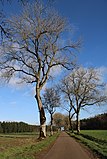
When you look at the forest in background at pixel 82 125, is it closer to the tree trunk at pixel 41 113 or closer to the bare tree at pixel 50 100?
the bare tree at pixel 50 100

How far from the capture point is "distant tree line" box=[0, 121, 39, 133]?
4791 inches

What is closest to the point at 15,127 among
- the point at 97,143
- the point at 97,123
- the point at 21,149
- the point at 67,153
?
the point at 97,123

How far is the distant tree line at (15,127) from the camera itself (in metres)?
122

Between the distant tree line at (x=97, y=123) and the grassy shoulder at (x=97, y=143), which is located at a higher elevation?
the distant tree line at (x=97, y=123)

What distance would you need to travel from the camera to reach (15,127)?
130625 mm

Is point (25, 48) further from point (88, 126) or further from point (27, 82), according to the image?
point (88, 126)

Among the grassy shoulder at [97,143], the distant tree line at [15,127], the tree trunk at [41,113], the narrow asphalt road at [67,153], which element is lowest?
the narrow asphalt road at [67,153]

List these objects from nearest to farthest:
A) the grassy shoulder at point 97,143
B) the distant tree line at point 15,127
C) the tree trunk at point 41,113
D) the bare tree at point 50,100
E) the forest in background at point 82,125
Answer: the grassy shoulder at point 97,143 → the tree trunk at point 41,113 → the bare tree at point 50,100 → the forest in background at point 82,125 → the distant tree line at point 15,127

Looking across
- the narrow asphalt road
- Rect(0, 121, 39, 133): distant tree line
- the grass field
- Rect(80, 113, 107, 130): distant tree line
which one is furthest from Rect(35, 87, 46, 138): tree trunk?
Rect(0, 121, 39, 133): distant tree line

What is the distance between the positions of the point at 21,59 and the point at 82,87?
31.1 meters

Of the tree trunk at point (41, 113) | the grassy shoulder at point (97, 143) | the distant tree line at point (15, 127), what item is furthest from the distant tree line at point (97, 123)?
the tree trunk at point (41, 113)

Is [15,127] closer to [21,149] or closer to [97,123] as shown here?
[97,123]

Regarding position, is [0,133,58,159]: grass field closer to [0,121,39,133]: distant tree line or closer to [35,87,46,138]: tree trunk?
[35,87,46,138]: tree trunk

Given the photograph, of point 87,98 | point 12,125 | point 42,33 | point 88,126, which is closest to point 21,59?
point 42,33
